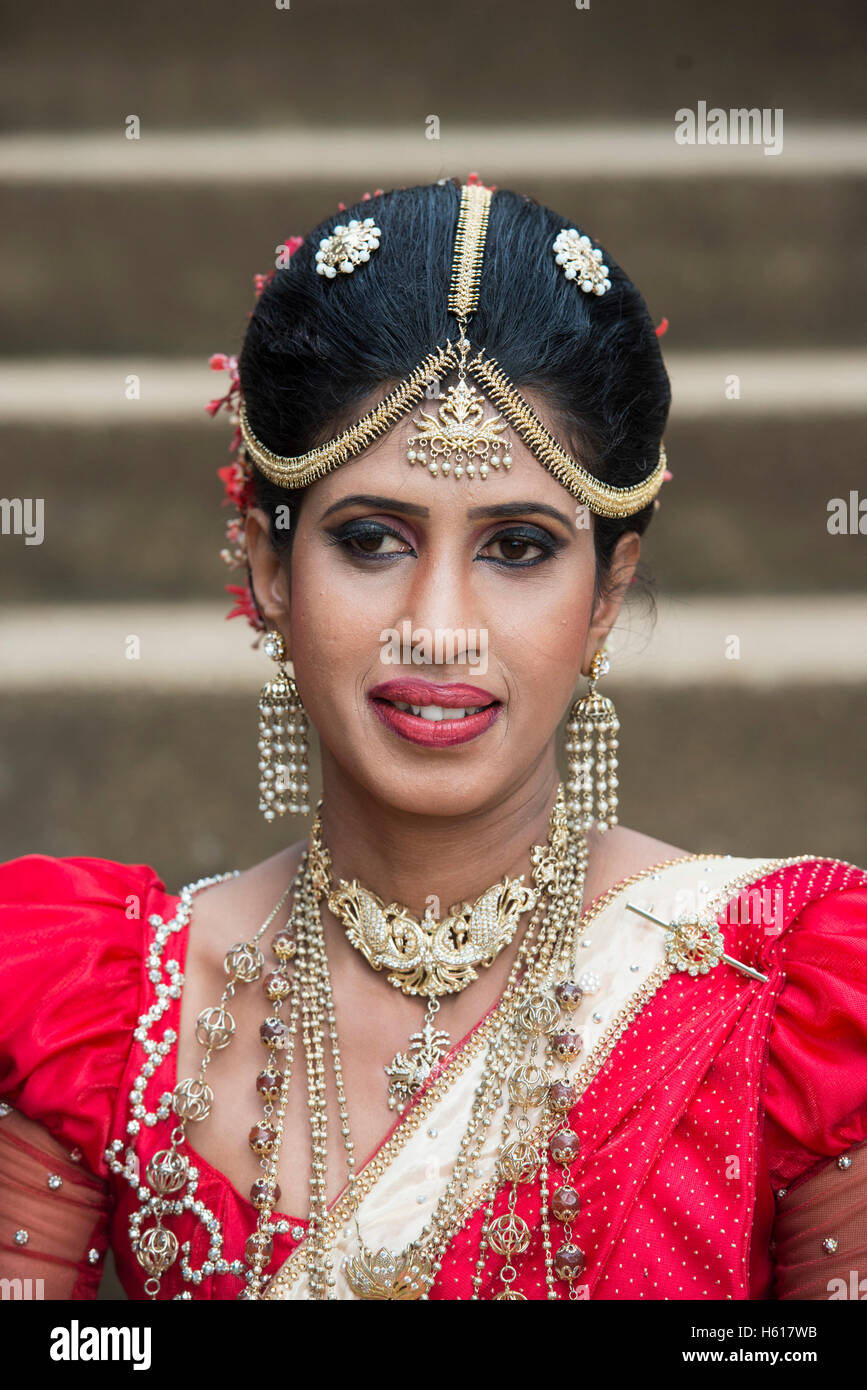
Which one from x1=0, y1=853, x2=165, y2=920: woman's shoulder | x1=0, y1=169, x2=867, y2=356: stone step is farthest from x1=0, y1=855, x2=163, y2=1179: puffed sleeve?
x1=0, y1=169, x2=867, y2=356: stone step

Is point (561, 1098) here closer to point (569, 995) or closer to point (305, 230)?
point (569, 995)

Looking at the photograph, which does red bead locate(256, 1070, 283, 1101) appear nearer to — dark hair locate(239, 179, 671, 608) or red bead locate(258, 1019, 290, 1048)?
red bead locate(258, 1019, 290, 1048)

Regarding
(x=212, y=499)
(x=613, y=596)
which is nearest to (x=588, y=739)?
(x=613, y=596)

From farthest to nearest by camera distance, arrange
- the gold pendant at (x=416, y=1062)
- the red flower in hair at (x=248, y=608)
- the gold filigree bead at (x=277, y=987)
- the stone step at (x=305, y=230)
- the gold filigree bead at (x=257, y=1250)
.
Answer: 1. the stone step at (x=305, y=230)
2. the red flower in hair at (x=248, y=608)
3. the gold filigree bead at (x=277, y=987)
4. the gold pendant at (x=416, y=1062)
5. the gold filigree bead at (x=257, y=1250)

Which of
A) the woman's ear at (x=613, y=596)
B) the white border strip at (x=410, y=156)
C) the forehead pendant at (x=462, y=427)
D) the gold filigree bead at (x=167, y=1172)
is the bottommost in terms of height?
the gold filigree bead at (x=167, y=1172)

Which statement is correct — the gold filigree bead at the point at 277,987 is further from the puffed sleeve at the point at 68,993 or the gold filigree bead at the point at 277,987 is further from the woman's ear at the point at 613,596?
the woman's ear at the point at 613,596

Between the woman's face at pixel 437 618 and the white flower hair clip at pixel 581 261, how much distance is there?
216 millimetres

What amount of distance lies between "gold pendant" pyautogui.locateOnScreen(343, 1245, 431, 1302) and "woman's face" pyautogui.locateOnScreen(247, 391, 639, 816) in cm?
63

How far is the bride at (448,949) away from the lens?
2043 millimetres

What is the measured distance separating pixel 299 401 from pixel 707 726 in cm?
239

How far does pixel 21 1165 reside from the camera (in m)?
2.24

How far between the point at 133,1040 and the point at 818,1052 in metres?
1.05

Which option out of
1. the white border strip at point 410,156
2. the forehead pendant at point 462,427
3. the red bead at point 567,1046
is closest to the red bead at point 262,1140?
the red bead at point 567,1046

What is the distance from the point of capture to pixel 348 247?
86.0 inches
